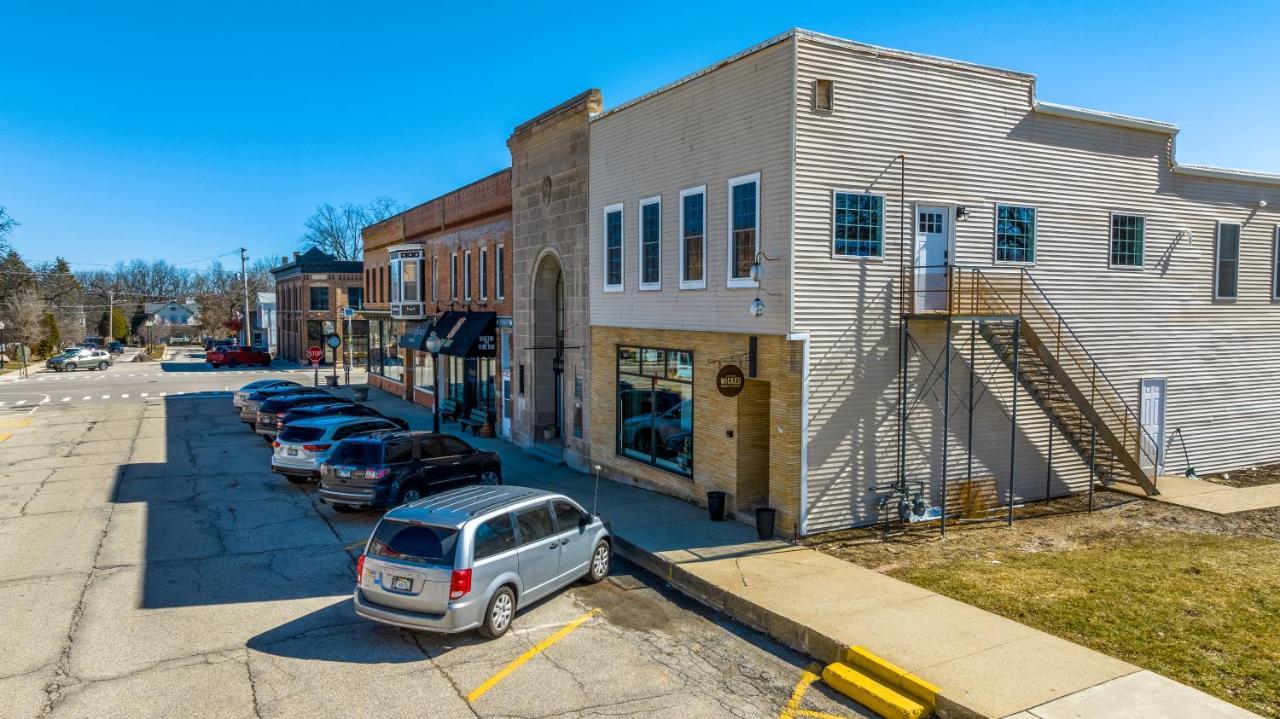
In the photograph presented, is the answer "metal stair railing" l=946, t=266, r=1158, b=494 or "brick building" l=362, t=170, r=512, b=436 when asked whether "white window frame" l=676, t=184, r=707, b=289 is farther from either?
"brick building" l=362, t=170, r=512, b=436

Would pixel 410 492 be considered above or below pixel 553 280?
below

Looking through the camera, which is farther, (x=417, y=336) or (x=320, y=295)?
(x=320, y=295)

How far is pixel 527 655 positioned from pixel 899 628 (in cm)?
461

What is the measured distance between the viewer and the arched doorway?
2444 cm

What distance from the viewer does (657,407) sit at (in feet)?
61.3

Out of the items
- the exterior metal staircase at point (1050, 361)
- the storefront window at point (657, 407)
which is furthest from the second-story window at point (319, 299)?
the exterior metal staircase at point (1050, 361)

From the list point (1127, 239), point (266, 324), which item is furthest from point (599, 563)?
point (266, 324)

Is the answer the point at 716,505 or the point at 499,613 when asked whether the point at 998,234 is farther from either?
the point at 499,613

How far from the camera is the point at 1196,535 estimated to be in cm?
1504

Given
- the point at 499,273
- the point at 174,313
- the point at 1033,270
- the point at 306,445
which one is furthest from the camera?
the point at 174,313

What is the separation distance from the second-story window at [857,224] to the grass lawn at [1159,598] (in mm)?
5733

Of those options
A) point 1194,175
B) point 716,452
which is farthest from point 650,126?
point 1194,175

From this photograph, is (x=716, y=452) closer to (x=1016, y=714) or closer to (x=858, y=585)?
(x=858, y=585)

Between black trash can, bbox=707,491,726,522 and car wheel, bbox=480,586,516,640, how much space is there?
6075mm
